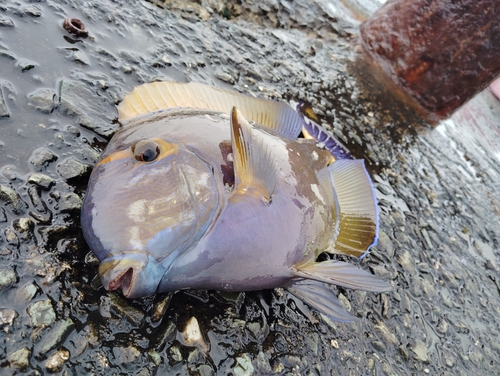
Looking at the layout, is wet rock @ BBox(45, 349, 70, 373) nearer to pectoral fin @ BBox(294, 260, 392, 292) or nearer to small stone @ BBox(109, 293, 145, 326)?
small stone @ BBox(109, 293, 145, 326)

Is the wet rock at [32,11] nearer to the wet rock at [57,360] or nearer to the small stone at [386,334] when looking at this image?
the wet rock at [57,360]

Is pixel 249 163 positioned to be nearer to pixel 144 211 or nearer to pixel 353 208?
pixel 144 211

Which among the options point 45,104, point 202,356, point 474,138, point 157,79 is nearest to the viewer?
point 202,356

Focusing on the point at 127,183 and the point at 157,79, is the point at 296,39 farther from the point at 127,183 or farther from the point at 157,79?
the point at 127,183

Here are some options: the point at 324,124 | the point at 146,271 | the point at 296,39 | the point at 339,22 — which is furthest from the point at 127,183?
the point at 339,22

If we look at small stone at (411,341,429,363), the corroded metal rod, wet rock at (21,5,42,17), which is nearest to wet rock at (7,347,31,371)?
small stone at (411,341,429,363)

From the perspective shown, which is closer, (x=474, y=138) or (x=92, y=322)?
(x=92, y=322)

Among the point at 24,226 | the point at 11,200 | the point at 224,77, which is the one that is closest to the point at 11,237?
the point at 24,226
